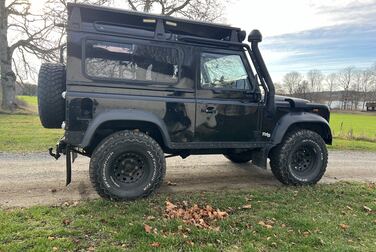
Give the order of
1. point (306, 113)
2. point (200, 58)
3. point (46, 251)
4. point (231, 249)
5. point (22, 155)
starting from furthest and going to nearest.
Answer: point (22, 155) < point (306, 113) < point (200, 58) < point (231, 249) < point (46, 251)

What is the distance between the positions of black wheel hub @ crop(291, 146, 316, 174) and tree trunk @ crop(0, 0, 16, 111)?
2172cm

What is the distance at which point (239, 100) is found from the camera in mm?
5656

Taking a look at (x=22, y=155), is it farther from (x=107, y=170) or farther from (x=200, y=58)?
(x=200, y=58)

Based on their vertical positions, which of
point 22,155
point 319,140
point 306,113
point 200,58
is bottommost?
point 22,155

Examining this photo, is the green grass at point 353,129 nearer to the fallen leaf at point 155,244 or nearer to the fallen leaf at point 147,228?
the fallen leaf at point 147,228

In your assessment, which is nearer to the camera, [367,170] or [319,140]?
[319,140]

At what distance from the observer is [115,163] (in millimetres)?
4883

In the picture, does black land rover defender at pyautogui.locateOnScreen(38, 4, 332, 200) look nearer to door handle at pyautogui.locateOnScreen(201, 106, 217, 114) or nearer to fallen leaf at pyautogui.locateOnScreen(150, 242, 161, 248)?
door handle at pyautogui.locateOnScreen(201, 106, 217, 114)

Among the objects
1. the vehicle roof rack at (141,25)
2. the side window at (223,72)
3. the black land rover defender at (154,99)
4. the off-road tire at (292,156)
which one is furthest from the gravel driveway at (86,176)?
the vehicle roof rack at (141,25)

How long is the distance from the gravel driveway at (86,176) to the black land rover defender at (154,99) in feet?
1.79

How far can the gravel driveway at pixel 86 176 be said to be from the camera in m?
5.20

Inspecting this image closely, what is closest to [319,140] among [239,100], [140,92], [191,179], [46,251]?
[239,100]

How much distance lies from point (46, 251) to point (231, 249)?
1.85m

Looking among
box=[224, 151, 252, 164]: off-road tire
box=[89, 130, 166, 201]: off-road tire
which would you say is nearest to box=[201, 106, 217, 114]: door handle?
box=[89, 130, 166, 201]: off-road tire
